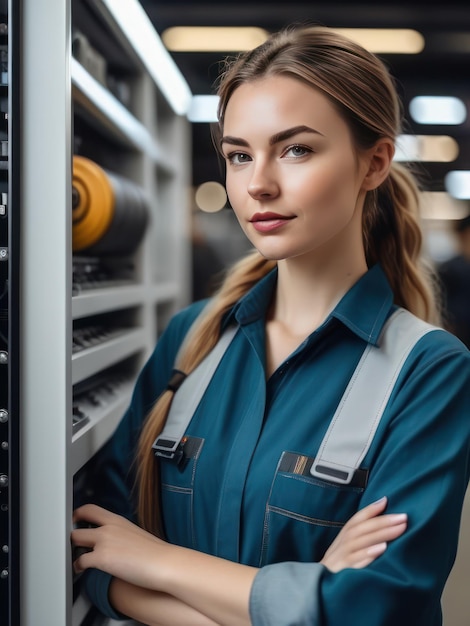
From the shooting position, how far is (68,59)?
1.02 m

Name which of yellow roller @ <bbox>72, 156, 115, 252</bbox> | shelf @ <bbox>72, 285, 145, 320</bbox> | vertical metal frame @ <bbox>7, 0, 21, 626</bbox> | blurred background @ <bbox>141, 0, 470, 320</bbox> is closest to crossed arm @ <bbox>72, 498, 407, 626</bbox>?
vertical metal frame @ <bbox>7, 0, 21, 626</bbox>

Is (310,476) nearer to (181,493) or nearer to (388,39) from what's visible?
(181,493)

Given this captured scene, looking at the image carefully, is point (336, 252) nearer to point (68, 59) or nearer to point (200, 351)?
point (200, 351)

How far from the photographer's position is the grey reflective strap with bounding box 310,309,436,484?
3.34 feet

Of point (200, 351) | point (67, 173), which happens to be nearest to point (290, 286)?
point (200, 351)

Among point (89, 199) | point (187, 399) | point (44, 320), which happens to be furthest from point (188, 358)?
point (89, 199)

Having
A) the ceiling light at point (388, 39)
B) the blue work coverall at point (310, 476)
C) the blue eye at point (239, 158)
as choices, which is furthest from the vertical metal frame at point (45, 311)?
the ceiling light at point (388, 39)

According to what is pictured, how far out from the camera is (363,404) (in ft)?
3.43

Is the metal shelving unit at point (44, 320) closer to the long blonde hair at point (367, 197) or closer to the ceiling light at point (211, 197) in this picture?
the long blonde hair at point (367, 197)

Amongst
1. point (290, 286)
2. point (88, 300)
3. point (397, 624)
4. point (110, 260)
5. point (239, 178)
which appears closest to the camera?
point (397, 624)

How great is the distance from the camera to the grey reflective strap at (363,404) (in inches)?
40.0

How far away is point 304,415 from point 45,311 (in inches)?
15.9

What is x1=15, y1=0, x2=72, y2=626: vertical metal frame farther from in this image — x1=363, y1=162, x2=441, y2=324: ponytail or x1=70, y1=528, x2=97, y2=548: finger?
x1=363, y1=162, x2=441, y2=324: ponytail

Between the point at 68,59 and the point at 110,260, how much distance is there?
2.95 ft
